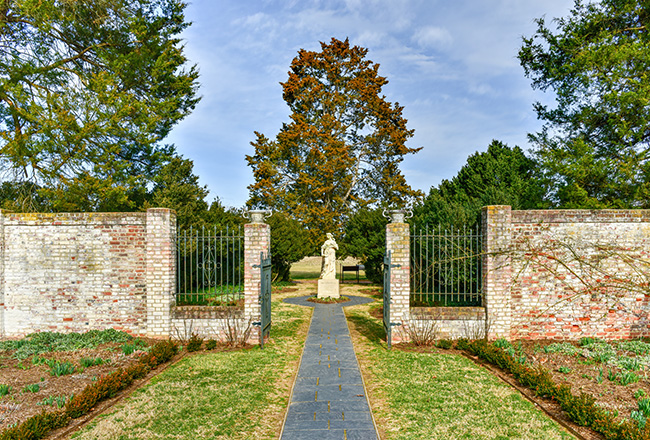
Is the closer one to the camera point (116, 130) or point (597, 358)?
point (597, 358)

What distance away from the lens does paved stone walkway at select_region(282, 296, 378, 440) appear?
4.59m

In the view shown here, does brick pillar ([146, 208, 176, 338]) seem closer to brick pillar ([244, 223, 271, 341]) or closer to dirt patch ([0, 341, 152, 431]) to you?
dirt patch ([0, 341, 152, 431])

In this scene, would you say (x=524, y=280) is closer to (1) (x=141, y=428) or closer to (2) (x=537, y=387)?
(2) (x=537, y=387)

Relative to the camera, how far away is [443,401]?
556cm

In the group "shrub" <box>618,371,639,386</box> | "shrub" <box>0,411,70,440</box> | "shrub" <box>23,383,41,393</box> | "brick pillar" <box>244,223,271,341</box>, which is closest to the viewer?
"shrub" <box>0,411,70,440</box>

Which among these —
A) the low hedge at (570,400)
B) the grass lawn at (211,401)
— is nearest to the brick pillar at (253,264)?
the grass lawn at (211,401)

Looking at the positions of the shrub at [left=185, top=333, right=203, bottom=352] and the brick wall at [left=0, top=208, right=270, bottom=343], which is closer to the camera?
the shrub at [left=185, top=333, right=203, bottom=352]

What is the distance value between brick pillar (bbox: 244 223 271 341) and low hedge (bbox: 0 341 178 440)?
1869 millimetres

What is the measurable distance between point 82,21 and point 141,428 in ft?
56.0

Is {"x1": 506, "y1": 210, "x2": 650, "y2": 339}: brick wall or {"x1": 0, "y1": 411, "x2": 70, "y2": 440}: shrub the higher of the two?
{"x1": 506, "y1": 210, "x2": 650, "y2": 339}: brick wall

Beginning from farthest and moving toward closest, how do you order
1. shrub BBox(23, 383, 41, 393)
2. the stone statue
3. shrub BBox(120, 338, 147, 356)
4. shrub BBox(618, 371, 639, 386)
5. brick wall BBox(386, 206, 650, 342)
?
the stone statue → brick wall BBox(386, 206, 650, 342) → shrub BBox(120, 338, 147, 356) → shrub BBox(618, 371, 639, 386) → shrub BBox(23, 383, 41, 393)

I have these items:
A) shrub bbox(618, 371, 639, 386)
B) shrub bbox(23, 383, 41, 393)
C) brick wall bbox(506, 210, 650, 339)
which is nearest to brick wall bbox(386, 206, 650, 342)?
brick wall bbox(506, 210, 650, 339)

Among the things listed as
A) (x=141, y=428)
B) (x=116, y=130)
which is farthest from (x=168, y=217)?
(x=116, y=130)

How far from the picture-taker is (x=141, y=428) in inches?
186
